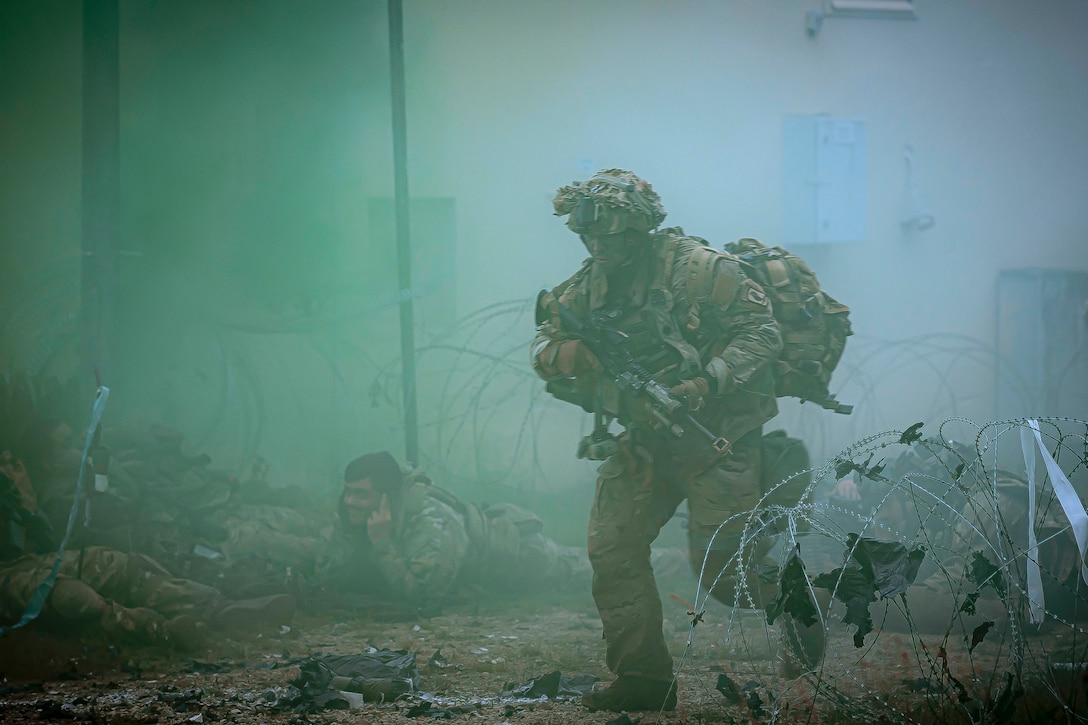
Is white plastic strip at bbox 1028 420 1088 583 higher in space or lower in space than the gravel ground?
higher

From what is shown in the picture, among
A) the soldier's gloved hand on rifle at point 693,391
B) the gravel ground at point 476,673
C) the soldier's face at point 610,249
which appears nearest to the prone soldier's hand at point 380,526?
the gravel ground at point 476,673

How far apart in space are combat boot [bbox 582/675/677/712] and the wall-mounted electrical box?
354 centimetres

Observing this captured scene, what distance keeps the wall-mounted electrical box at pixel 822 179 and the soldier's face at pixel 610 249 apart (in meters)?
2.75

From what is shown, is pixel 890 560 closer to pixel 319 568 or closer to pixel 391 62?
pixel 319 568

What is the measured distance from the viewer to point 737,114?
661 cm

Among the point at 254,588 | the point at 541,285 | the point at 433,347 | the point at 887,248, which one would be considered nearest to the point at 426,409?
the point at 433,347

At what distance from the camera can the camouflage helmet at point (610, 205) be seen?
4207mm

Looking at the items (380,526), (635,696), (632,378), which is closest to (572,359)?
(632,378)

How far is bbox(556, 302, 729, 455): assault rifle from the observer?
408cm

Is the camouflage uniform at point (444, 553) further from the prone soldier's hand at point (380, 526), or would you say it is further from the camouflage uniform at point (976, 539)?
the camouflage uniform at point (976, 539)

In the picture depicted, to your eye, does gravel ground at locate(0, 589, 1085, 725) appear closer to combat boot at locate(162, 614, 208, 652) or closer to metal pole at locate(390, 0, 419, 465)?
combat boot at locate(162, 614, 208, 652)

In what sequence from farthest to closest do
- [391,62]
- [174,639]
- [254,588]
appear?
[391,62] → [254,588] → [174,639]

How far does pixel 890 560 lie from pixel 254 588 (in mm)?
3620

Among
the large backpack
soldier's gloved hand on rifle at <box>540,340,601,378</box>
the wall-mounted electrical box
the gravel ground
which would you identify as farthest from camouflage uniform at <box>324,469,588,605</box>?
the wall-mounted electrical box
